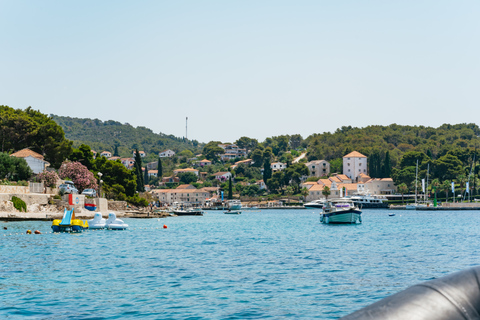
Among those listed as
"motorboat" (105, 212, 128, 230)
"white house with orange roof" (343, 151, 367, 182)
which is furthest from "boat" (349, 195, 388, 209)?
"motorboat" (105, 212, 128, 230)

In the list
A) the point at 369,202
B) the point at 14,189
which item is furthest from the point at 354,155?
the point at 14,189

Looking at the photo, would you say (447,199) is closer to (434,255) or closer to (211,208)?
(211,208)

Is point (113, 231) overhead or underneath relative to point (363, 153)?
underneath

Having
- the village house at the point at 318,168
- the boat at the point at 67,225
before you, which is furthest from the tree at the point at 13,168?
the village house at the point at 318,168

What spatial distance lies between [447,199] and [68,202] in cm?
9822

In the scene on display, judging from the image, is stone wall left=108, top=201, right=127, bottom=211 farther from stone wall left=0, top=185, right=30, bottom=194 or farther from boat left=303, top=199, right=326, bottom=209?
boat left=303, top=199, right=326, bottom=209

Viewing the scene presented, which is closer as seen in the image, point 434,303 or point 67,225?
point 434,303

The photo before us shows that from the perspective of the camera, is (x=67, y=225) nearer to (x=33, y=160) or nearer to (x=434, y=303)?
(x=33, y=160)

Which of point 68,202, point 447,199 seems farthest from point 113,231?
point 447,199

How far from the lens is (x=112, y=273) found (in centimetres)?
1944

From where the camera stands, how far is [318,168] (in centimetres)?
18938

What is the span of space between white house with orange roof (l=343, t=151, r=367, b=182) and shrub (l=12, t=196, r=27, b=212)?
140m

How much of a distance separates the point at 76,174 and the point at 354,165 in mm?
126890

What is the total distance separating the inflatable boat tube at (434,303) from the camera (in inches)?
118
